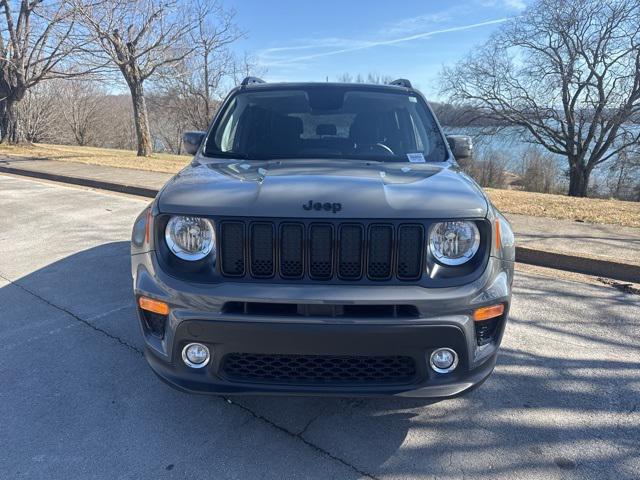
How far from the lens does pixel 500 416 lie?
2.65m

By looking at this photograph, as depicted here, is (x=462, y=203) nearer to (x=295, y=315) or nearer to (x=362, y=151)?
(x=295, y=315)

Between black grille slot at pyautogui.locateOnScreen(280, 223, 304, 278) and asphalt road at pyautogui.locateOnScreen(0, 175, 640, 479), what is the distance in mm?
898

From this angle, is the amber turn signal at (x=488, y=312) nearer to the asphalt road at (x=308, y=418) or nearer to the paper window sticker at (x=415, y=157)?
the asphalt road at (x=308, y=418)

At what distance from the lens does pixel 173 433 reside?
246 cm

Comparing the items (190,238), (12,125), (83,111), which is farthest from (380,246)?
(83,111)

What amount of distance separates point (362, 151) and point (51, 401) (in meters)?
2.58

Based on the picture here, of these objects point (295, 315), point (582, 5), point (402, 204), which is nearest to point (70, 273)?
point (295, 315)

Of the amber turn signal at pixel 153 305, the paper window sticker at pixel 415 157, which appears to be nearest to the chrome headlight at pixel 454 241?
the paper window sticker at pixel 415 157

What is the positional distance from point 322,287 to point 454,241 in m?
0.69

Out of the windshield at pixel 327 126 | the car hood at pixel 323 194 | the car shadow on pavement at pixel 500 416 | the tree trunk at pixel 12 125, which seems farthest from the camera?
the tree trunk at pixel 12 125

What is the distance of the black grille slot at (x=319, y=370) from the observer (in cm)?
218

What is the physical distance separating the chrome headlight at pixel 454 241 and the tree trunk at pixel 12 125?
25951 millimetres

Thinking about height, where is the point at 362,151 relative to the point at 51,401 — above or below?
above

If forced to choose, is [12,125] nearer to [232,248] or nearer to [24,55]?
[24,55]
